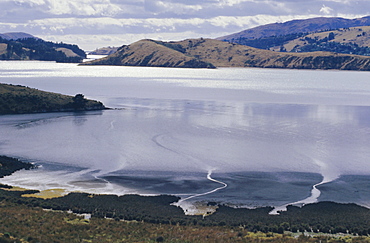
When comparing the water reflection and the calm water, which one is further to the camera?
the water reflection

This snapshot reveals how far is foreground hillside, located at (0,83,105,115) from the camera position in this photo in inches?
4788

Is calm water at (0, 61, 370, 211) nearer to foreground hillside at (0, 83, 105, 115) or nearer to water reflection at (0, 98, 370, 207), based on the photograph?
water reflection at (0, 98, 370, 207)

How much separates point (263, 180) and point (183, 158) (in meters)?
15.2

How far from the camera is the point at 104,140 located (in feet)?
287

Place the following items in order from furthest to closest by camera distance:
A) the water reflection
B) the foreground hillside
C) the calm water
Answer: the foreground hillside, the water reflection, the calm water

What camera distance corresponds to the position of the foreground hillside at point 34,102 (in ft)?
399

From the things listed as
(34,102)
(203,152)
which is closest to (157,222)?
(203,152)

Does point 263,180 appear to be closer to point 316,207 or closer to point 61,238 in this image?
point 316,207

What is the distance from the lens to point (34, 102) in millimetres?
126375

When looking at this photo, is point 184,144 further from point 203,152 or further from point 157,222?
point 157,222

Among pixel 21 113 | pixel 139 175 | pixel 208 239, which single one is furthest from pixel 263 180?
pixel 21 113

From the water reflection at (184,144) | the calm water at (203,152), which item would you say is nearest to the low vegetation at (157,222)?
the calm water at (203,152)

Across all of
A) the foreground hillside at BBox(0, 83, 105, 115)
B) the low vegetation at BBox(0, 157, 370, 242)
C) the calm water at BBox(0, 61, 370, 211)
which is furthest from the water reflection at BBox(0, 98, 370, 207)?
the foreground hillside at BBox(0, 83, 105, 115)

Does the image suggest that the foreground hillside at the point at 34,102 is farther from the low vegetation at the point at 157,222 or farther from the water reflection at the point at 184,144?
the low vegetation at the point at 157,222
